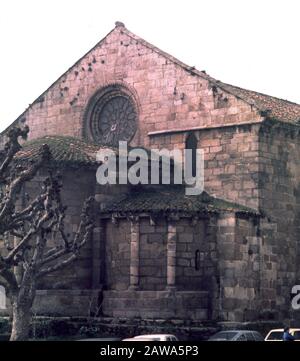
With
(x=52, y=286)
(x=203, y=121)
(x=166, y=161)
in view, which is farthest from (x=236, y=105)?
(x=52, y=286)

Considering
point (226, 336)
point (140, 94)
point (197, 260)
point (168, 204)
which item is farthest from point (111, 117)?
point (226, 336)

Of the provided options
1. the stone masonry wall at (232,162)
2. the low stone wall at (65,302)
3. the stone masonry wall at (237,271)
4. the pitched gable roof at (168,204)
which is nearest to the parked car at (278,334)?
the stone masonry wall at (237,271)

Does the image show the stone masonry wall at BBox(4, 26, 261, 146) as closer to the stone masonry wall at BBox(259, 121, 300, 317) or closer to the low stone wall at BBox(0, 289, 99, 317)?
the stone masonry wall at BBox(259, 121, 300, 317)

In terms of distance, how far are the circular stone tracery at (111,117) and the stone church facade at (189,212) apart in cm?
16

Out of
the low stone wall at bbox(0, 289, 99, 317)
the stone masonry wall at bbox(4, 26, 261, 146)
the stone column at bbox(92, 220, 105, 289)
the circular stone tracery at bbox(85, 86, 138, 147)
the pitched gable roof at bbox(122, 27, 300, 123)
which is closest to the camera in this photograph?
the low stone wall at bbox(0, 289, 99, 317)

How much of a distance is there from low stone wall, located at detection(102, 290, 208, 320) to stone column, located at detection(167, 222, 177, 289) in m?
0.37

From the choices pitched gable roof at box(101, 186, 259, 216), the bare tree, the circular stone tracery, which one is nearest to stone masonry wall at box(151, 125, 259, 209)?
pitched gable roof at box(101, 186, 259, 216)

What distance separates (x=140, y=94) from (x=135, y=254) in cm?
879

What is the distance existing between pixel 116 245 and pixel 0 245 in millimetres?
4426

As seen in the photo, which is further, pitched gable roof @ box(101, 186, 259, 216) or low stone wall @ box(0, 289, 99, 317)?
low stone wall @ box(0, 289, 99, 317)

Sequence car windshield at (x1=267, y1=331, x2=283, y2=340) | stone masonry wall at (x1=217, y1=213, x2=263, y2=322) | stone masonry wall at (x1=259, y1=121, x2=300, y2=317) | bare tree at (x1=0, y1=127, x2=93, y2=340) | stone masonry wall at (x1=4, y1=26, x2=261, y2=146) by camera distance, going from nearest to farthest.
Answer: bare tree at (x1=0, y1=127, x2=93, y2=340) < car windshield at (x1=267, y1=331, x2=283, y2=340) < stone masonry wall at (x1=217, y1=213, x2=263, y2=322) < stone masonry wall at (x1=259, y1=121, x2=300, y2=317) < stone masonry wall at (x1=4, y1=26, x2=261, y2=146)

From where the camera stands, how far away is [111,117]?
3872 centimetres

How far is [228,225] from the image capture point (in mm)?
32031

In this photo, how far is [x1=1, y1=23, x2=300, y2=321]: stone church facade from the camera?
3131 centimetres
